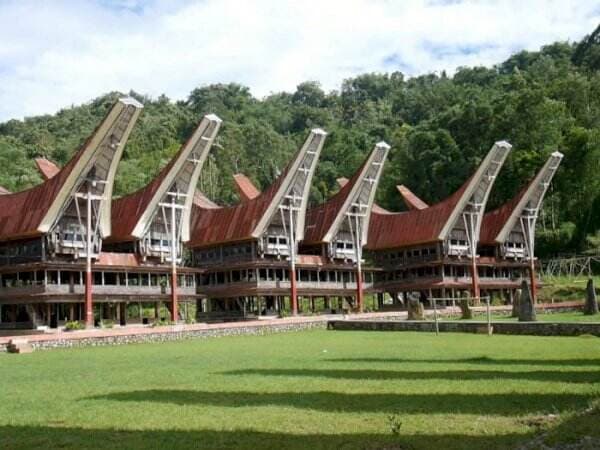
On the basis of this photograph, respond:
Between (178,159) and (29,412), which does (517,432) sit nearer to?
(29,412)

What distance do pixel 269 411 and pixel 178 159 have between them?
32612 mm

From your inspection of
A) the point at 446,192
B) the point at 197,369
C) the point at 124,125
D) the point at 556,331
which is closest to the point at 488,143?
the point at 446,192

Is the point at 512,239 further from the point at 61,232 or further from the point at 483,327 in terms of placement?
the point at 61,232

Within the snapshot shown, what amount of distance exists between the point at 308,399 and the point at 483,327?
17.3 metres

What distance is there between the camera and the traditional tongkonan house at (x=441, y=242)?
51156mm

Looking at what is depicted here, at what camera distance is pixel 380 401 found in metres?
11.4

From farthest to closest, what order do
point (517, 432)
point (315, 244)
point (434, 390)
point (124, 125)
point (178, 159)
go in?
1. point (315, 244)
2. point (178, 159)
3. point (124, 125)
4. point (434, 390)
5. point (517, 432)

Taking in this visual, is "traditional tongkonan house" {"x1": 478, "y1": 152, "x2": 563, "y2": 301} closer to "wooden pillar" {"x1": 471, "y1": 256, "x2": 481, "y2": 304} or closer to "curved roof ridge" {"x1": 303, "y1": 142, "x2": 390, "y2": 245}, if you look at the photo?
"wooden pillar" {"x1": 471, "y1": 256, "x2": 481, "y2": 304}

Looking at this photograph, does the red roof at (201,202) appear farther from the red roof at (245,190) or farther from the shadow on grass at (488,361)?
the shadow on grass at (488,361)

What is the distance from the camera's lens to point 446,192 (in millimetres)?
70938

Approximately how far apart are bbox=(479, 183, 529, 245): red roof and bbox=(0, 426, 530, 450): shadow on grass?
4889 cm

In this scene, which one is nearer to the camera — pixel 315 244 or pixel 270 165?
pixel 315 244

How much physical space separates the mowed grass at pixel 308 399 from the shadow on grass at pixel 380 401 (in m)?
0.02

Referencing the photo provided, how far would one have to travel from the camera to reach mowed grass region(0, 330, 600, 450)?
29.4 feet
